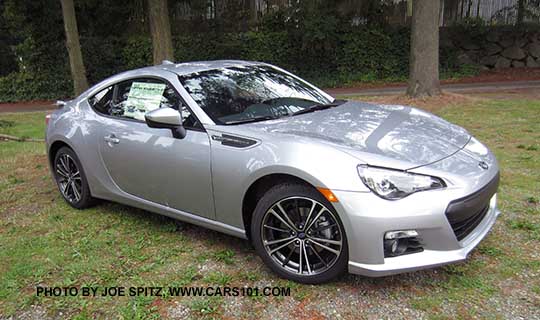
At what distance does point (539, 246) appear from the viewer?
10.6ft

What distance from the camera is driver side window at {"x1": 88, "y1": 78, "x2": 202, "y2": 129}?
3.46m

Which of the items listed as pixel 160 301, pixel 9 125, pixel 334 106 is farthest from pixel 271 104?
pixel 9 125

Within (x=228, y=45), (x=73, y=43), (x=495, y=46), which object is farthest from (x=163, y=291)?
(x=495, y=46)

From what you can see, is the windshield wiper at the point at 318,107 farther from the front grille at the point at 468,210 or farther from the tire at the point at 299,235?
the front grille at the point at 468,210

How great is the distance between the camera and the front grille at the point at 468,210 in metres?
2.53

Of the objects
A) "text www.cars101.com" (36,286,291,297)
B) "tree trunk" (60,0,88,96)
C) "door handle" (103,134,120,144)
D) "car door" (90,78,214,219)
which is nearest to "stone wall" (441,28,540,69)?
"tree trunk" (60,0,88,96)

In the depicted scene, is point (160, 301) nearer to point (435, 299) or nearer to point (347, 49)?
point (435, 299)

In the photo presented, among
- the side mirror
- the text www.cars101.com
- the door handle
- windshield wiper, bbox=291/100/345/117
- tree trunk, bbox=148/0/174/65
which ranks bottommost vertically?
the text www.cars101.com

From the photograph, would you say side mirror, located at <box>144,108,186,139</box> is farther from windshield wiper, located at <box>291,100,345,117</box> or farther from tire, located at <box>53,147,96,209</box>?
tire, located at <box>53,147,96,209</box>

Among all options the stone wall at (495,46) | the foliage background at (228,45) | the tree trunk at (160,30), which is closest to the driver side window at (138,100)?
the tree trunk at (160,30)

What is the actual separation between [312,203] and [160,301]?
116 cm

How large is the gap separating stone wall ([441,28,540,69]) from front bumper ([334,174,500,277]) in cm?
1724

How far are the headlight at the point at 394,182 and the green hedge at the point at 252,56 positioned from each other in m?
15.5

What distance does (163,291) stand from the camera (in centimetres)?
291
